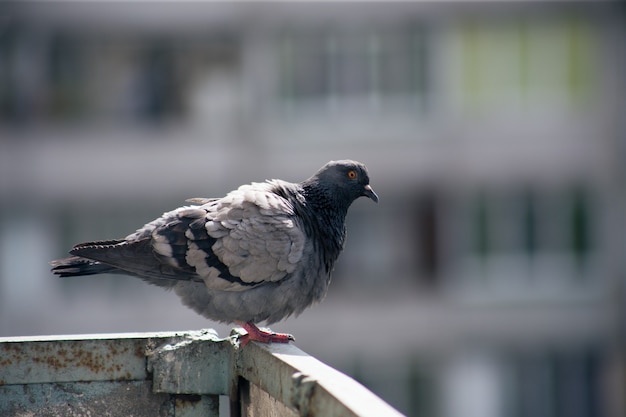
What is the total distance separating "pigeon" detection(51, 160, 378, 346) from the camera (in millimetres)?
6004

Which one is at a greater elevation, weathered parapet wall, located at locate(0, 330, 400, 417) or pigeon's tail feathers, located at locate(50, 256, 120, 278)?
pigeon's tail feathers, located at locate(50, 256, 120, 278)

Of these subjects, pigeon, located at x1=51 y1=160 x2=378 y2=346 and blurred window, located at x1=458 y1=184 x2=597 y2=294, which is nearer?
pigeon, located at x1=51 y1=160 x2=378 y2=346

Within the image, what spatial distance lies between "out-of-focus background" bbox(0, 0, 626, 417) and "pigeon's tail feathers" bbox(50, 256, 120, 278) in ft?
53.7

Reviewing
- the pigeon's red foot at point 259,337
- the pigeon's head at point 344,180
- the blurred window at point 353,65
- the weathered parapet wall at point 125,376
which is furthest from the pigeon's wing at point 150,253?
the blurred window at point 353,65

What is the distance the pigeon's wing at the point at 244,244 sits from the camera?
5.99 metres

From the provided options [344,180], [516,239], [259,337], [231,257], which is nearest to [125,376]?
[259,337]

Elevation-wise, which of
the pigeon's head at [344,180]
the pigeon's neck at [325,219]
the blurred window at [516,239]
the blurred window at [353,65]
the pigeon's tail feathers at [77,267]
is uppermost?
the blurred window at [353,65]

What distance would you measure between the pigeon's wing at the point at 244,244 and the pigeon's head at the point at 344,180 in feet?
2.06

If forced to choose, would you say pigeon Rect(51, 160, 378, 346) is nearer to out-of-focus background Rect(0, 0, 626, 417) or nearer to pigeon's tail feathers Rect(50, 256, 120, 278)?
pigeon's tail feathers Rect(50, 256, 120, 278)

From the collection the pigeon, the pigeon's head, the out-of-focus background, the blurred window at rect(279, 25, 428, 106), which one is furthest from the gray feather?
the blurred window at rect(279, 25, 428, 106)

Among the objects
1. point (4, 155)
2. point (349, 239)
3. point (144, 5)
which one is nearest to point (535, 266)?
point (349, 239)

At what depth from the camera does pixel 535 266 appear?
24.1 m

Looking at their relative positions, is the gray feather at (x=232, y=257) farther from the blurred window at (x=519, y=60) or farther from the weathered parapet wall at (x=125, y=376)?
the blurred window at (x=519, y=60)

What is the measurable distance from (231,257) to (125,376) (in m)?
1.29
